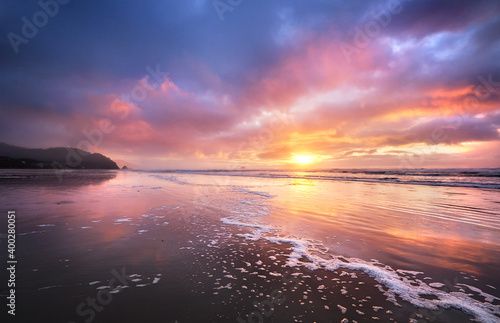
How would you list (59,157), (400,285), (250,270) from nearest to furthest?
(400,285) < (250,270) < (59,157)

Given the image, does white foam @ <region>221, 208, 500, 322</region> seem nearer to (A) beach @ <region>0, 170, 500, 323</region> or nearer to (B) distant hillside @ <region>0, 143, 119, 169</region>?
(A) beach @ <region>0, 170, 500, 323</region>

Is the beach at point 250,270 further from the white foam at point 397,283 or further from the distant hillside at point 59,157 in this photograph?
the distant hillside at point 59,157

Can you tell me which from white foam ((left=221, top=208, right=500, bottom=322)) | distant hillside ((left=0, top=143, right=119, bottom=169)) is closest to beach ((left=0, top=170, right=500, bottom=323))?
white foam ((left=221, top=208, right=500, bottom=322))

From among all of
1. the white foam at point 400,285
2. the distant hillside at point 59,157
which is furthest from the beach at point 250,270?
the distant hillside at point 59,157

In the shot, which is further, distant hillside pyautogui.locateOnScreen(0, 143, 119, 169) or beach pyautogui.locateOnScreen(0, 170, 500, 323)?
distant hillside pyautogui.locateOnScreen(0, 143, 119, 169)

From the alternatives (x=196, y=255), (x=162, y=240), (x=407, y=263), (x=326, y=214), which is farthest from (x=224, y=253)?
(x=326, y=214)

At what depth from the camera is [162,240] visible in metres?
5.48

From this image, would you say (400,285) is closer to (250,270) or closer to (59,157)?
(250,270)

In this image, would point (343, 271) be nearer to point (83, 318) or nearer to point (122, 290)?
point (122, 290)

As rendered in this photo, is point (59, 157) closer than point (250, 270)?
No

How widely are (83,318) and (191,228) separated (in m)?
4.02

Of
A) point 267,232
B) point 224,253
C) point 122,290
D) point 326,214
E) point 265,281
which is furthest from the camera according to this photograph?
point 326,214

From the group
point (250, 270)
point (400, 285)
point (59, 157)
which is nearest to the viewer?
point (400, 285)

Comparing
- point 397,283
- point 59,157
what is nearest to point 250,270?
point 397,283
